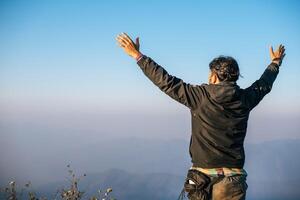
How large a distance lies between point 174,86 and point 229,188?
1.41 metres

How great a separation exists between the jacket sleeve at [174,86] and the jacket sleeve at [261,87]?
2.36 feet

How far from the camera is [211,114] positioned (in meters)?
6.64

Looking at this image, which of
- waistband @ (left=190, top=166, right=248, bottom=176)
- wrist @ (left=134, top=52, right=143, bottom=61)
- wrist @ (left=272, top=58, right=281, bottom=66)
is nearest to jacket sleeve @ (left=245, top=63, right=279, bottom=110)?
wrist @ (left=272, top=58, right=281, bottom=66)

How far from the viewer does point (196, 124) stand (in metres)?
6.76

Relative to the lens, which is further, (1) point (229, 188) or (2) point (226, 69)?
(2) point (226, 69)

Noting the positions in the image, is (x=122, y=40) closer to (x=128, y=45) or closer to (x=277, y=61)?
(x=128, y=45)

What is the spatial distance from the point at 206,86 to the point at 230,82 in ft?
1.07

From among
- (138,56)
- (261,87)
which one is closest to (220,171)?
(261,87)

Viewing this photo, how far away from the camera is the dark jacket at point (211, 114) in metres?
6.64

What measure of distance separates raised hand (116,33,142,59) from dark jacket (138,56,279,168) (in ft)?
0.61

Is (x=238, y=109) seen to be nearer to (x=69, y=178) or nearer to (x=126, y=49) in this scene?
(x=126, y=49)

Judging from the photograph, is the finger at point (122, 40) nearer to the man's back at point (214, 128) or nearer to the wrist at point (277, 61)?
the man's back at point (214, 128)

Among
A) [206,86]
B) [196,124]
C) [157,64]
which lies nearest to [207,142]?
[196,124]

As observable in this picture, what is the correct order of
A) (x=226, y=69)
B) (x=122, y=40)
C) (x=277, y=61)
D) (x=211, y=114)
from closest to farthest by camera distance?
(x=211, y=114) → (x=226, y=69) → (x=122, y=40) → (x=277, y=61)
